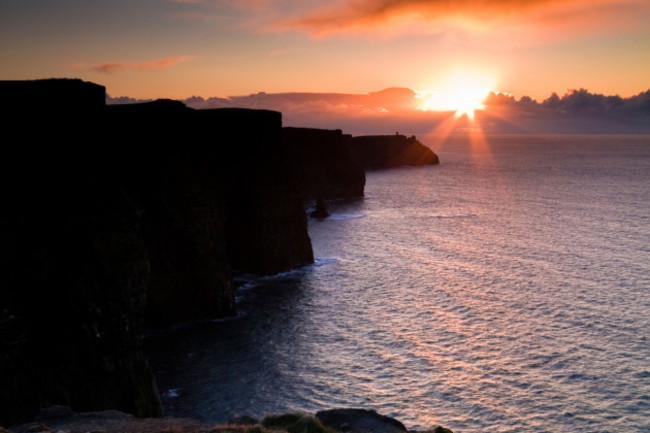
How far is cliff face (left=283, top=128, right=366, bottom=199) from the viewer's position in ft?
450

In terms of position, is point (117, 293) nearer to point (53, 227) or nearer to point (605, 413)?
point (53, 227)

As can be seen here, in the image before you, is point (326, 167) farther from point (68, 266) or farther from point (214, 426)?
point (214, 426)

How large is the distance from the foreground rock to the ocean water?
773 centimetres

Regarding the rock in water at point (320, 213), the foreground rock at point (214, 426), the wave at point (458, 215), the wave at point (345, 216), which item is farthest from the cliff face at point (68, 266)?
the wave at point (458, 215)

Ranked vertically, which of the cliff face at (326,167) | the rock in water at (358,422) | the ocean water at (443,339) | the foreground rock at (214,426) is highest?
the cliff face at (326,167)

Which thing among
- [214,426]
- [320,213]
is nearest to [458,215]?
[320,213]

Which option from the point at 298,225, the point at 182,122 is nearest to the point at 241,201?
the point at 298,225

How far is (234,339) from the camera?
46094 mm

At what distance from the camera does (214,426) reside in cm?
2114

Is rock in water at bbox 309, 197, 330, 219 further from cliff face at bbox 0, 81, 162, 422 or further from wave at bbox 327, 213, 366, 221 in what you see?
cliff face at bbox 0, 81, 162, 422

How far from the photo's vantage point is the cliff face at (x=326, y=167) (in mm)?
137125

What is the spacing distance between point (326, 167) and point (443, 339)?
10189 cm

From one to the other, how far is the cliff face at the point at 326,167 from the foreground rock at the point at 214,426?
4286 inches

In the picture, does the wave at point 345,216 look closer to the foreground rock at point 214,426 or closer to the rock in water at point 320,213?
the rock in water at point 320,213
